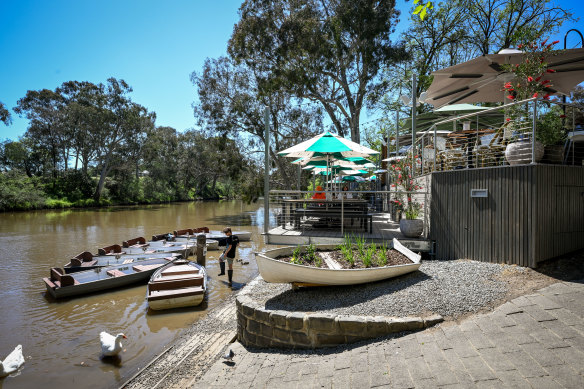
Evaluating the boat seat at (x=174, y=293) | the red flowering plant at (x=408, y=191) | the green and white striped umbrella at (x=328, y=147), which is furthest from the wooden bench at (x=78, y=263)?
the red flowering plant at (x=408, y=191)

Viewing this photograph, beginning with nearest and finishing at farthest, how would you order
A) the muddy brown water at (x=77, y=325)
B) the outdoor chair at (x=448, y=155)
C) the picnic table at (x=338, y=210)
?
the muddy brown water at (x=77, y=325) < the outdoor chair at (x=448, y=155) < the picnic table at (x=338, y=210)

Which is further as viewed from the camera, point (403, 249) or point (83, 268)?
point (83, 268)

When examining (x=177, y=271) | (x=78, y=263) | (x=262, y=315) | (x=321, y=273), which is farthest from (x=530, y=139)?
(x=78, y=263)

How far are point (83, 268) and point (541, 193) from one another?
39.9 feet

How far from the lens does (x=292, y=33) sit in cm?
2169

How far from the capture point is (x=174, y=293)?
836 centimetres

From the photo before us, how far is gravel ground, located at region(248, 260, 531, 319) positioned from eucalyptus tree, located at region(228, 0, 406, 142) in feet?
55.2

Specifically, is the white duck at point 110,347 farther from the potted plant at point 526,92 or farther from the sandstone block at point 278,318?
the potted plant at point 526,92

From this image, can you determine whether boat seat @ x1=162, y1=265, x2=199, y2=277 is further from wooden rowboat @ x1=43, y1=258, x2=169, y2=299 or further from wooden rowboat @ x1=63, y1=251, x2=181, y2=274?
Answer: wooden rowboat @ x1=63, y1=251, x2=181, y2=274

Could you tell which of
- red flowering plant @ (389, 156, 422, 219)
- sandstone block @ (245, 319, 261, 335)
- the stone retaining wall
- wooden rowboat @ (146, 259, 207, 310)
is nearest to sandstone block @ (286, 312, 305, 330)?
the stone retaining wall

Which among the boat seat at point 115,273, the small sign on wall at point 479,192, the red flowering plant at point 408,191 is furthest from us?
the boat seat at point 115,273

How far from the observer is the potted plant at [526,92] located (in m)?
5.62

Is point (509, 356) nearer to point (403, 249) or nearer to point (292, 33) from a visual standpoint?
point (403, 249)

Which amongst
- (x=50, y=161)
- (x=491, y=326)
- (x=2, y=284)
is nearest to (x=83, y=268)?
(x=2, y=284)
